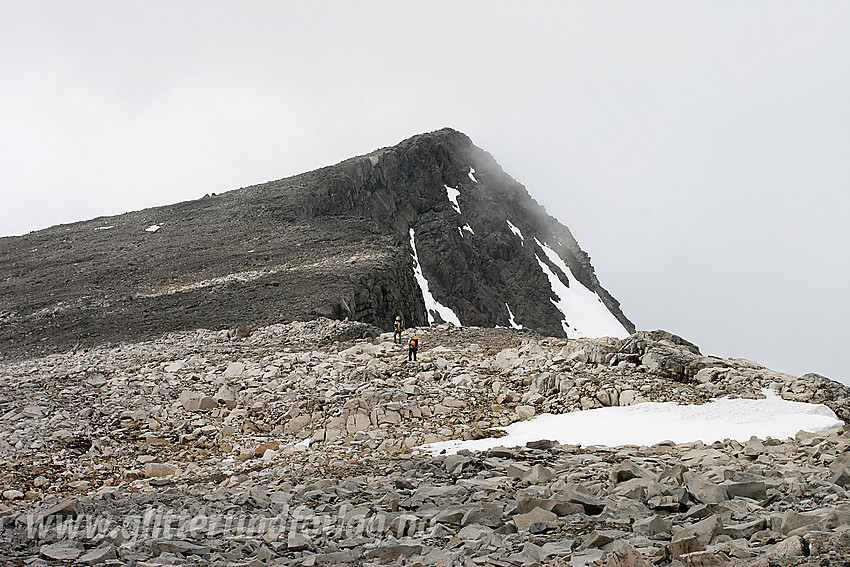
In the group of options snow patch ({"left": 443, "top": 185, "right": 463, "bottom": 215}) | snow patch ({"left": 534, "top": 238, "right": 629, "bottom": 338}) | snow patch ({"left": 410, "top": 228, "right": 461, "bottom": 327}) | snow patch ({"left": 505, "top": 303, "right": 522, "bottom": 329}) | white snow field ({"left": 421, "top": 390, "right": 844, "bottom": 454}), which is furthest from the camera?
snow patch ({"left": 534, "top": 238, "right": 629, "bottom": 338})

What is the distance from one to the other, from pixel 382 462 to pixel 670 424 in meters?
5.13

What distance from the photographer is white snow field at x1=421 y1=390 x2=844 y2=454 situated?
10984 mm

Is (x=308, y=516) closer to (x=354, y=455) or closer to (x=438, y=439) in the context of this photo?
(x=354, y=455)

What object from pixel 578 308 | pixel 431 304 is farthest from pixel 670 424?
pixel 578 308

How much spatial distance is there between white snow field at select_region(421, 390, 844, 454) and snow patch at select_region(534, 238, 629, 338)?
46.1 m

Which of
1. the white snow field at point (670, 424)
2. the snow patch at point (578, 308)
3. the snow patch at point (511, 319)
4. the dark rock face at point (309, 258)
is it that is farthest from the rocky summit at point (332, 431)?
the snow patch at point (578, 308)

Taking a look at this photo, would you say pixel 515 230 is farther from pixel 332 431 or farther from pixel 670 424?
pixel 670 424

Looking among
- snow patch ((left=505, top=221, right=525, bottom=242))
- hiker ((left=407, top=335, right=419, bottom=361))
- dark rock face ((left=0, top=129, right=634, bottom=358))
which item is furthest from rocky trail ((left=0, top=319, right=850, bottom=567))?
snow patch ((left=505, top=221, right=525, bottom=242))

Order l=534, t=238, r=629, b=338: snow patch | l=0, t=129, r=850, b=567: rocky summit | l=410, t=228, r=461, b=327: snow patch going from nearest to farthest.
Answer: l=0, t=129, r=850, b=567: rocky summit < l=410, t=228, r=461, b=327: snow patch < l=534, t=238, r=629, b=338: snow patch

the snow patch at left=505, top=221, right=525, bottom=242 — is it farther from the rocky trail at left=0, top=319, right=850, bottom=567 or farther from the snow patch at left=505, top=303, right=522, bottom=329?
the rocky trail at left=0, top=319, right=850, bottom=567

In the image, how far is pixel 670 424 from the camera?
39.1 feet

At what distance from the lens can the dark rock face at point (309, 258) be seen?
85.3ft

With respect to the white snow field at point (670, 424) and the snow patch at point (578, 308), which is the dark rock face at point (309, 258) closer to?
the snow patch at point (578, 308)

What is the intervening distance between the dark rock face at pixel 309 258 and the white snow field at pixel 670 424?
1236 cm
